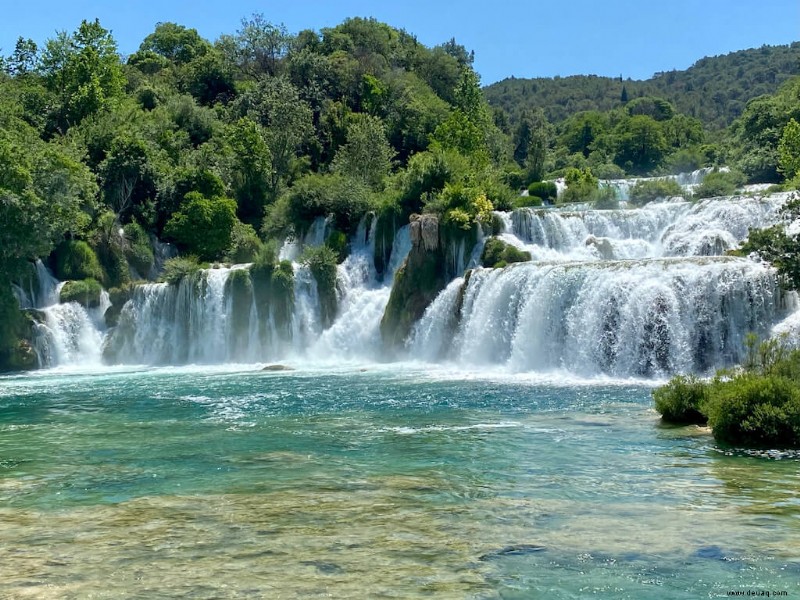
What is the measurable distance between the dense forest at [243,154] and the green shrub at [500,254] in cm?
28

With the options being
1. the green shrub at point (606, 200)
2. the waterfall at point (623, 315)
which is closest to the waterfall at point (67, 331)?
the waterfall at point (623, 315)


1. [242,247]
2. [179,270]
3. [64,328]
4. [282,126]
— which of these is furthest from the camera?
[282,126]

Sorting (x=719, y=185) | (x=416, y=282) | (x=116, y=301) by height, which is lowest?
(x=116, y=301)

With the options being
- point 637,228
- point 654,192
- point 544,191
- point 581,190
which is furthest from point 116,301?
point 654,192

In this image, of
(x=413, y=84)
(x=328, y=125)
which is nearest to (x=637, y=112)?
(x=413, y=84)

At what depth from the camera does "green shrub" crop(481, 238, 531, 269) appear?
117 ft

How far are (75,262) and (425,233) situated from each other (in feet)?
57.3

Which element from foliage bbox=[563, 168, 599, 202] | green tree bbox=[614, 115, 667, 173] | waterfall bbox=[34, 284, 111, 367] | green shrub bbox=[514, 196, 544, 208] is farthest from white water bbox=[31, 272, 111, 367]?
green tree bbox=[614, 115, 667, 173]

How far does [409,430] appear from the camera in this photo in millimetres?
16844

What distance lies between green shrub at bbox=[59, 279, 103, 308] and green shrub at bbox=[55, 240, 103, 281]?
951 millimetres

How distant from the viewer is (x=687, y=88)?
171750 mm

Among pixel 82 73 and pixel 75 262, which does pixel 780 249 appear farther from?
pixel 82 73

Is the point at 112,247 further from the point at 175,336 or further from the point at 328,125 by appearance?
the point at 328,125

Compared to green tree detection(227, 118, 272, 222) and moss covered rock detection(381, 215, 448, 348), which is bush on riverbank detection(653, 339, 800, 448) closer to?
moss covered rock detection(381, 215, 448, 348)
